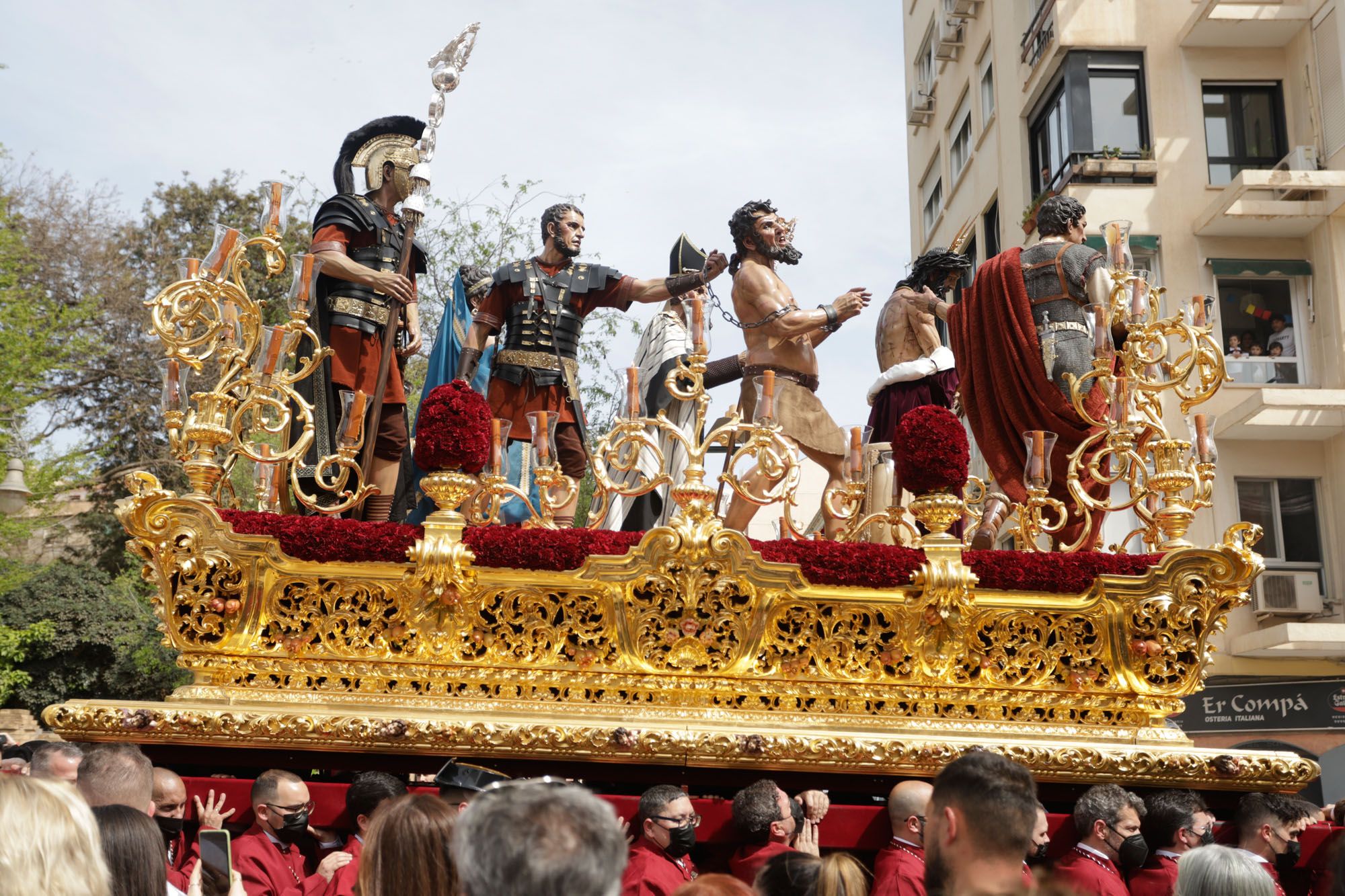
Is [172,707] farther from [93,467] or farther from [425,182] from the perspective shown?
[93,467]

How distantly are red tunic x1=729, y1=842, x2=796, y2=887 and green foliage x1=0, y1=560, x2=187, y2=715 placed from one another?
54.6 ft

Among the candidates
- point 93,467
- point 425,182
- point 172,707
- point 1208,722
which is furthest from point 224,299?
point 93,467

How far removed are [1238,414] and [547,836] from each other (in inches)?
680

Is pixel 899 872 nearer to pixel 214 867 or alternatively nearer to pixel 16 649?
pixel 214 867

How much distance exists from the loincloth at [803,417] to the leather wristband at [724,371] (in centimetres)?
185

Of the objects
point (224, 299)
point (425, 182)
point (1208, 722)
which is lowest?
point (1208, 722)

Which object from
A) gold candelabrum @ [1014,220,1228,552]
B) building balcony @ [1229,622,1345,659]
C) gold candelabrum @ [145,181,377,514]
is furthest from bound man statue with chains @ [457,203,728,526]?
building balcony @ [1229,622,1345,659]

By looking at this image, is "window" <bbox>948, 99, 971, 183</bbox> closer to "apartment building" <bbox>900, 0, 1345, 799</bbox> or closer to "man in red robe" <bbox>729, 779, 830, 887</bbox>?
"apartment building" <bbox>900, 0, 1345, 799</bbox>

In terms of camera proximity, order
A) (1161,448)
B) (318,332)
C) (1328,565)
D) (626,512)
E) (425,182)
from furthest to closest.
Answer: (1328,565) → (626,512) → (318,332) → (425,182) → (1161,448)

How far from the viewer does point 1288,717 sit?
15.9 meters

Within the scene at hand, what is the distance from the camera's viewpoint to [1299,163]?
18.2 meters

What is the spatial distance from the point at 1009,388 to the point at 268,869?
16.7 feet

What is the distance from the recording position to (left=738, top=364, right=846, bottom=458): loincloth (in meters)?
8.35

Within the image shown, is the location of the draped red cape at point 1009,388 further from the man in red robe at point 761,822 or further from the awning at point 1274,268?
the awning at point 1274,268
